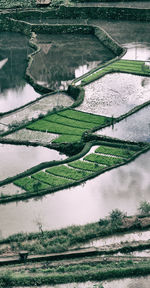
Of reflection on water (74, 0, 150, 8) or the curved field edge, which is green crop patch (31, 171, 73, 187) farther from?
reflection on water (74, 0, 150, 8)

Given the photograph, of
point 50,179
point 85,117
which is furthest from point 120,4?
point 50,179

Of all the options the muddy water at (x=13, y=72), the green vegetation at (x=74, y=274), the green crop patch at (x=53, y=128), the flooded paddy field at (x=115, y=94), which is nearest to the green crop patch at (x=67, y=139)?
the green crop patch at (x=53, y=128)

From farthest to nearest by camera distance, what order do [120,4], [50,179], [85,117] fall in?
[120,4] → [85,117] → [50,179]

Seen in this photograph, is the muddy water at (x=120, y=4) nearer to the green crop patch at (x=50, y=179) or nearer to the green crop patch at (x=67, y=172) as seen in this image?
the green crop patch at (x=67, y=172)

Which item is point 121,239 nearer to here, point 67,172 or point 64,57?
point 67,172

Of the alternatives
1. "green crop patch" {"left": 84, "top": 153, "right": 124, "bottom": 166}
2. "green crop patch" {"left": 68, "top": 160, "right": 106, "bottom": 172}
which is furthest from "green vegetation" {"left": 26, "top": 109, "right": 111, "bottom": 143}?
"green crop patch" {"left": 68, "top": 160, "right": 106, "bottom": 172}

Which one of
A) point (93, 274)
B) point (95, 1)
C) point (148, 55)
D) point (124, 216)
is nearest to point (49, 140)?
point (124, 216)
